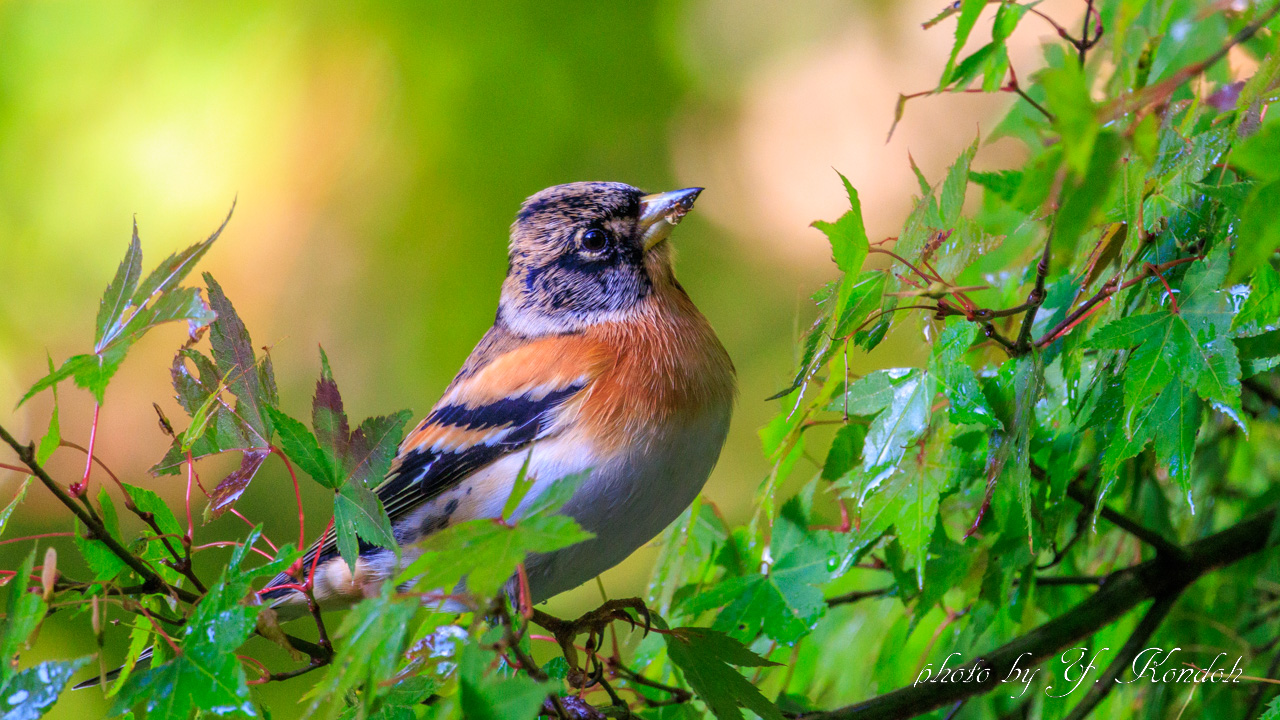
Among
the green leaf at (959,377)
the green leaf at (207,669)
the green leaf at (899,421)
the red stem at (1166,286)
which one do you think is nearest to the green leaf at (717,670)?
the green leaf at (899,421)

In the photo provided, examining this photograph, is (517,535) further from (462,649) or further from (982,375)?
(982,375)

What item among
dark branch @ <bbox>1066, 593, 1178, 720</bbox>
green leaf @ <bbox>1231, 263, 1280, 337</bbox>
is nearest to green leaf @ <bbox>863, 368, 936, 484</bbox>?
green leaf @ <bbox>1231, 263, 1280, 337</bbox>

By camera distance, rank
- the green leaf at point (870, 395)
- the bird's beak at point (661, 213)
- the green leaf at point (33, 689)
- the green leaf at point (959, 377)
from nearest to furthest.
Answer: the green leaf at point (33, 689) → the green leaf at point (959, 377) → the green leaf at point (870, 395) → the bird's beak at point (661, 213)

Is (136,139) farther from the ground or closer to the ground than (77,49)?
closer to the ground

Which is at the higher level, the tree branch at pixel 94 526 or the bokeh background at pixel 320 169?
the bokeh background at pixel 320 169

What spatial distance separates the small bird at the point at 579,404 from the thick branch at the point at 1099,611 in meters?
0.45

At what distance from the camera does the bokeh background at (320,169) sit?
308 centimetres

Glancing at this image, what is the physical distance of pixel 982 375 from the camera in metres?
1.19

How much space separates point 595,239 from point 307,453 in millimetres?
1049

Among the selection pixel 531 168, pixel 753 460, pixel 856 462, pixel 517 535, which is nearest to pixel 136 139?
pixel 531 168

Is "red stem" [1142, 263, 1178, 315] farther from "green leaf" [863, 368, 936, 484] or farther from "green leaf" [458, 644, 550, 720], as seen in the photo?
"green leaf" [458, 644, 550, 720]

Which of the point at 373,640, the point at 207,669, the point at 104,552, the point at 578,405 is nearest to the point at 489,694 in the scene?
the point at 373,640

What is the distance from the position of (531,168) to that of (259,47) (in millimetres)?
1068

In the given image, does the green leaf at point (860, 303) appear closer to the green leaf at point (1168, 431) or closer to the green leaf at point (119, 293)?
the green leaf at point (1168, 431)
